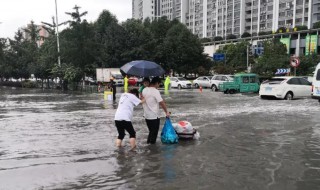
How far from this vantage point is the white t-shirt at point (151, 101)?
26.6 feet

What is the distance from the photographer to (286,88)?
21.5 meters

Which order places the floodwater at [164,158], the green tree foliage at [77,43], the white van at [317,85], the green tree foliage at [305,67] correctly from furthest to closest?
1. the green tree foliage at [305,67]
2. the green tree foliage at [77,43]
3. the white van at [317,85]
4. the floodwater at [164,158]

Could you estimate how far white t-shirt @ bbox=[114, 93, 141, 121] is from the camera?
7.79m

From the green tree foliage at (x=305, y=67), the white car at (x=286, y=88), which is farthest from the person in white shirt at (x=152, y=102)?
the green tree foliage at (x=305, y=67)

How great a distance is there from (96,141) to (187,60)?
4684 cm

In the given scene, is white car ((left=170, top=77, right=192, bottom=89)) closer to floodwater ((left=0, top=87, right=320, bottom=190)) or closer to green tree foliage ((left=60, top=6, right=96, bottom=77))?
green tree foliage ((left=60, top=6, right=96, bottom=77))

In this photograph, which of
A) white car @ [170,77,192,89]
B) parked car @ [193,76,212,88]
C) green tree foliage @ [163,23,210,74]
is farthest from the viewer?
green tree foliage @ [163,23,210,74]

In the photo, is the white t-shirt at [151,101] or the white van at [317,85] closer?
the white t-shirt at [151,101]

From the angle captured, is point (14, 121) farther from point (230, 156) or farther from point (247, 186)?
point (247, 186)

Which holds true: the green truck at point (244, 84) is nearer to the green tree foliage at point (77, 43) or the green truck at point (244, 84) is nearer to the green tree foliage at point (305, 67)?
the green tree foliage at point (305, 67)

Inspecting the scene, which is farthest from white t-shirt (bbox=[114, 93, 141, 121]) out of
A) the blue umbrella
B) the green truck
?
the green truck

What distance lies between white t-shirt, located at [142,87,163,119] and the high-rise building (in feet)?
238

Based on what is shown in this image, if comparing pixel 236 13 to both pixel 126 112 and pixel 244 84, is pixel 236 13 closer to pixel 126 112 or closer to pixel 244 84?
pixel 244 84

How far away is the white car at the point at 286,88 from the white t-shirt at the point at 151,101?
15.0 metres
